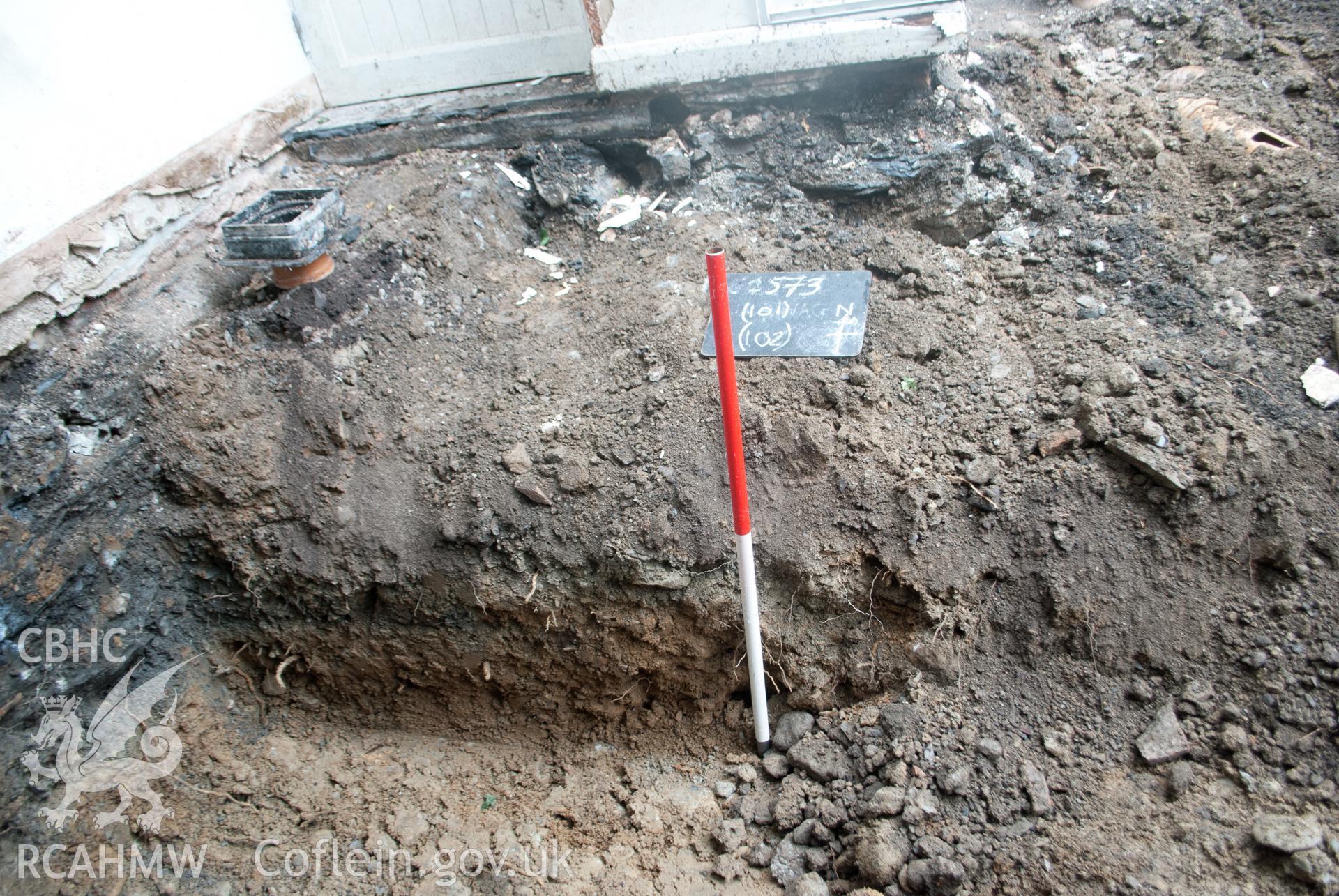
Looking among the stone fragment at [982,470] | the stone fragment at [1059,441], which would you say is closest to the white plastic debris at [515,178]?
the stone fragment at [982,470]

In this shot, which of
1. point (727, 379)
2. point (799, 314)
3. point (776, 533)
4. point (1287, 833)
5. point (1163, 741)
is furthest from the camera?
point (799, 314)

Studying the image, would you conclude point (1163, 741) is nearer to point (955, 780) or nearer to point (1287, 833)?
point (1287, 833)

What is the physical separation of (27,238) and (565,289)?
70.4 inches

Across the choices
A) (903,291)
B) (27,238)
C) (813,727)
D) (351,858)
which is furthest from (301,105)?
(813,727)

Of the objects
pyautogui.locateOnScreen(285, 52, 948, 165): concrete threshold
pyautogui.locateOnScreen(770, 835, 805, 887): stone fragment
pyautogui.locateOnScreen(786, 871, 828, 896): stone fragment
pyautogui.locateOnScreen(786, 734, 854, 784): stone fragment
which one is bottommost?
pyautogui.locateOnScreen(770, 835, 805, 887): stone fragment

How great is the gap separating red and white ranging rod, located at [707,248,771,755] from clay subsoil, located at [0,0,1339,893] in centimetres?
14

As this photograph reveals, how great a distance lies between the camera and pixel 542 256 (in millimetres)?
3156

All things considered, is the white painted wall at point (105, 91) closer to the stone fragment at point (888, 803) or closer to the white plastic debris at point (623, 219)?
the white plastic debris at point (623, 219)

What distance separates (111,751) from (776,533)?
2.03 m

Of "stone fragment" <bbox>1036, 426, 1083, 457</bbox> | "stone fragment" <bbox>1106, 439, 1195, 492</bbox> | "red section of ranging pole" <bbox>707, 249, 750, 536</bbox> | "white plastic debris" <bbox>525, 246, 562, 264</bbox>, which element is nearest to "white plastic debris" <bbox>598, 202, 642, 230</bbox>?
"white plastic debris" <bbox>525, 246, 562, 264</bbox>

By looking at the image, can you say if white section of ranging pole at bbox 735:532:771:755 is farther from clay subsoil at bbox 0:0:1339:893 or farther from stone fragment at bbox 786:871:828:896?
stone fragment at bbox 786:871:828:896

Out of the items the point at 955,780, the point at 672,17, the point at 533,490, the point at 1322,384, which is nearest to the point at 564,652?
the point at 533,490

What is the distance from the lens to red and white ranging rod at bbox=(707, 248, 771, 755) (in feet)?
5.14

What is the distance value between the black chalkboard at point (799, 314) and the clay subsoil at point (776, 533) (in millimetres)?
67
